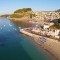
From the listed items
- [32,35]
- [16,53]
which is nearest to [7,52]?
[16,53]

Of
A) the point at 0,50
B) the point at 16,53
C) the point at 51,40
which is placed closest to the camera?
the point at 16,53

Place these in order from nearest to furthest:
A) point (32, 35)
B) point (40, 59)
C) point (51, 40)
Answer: point (40, 59) < point (51, 40) < point (32, 35)

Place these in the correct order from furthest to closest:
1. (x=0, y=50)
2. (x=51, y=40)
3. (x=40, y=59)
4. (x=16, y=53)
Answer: (x=51, y=40) → (x=0, y=50) → (x=16, y=53) → (x=40, y=59)

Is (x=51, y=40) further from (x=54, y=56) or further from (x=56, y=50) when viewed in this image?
(x=54, y=56)

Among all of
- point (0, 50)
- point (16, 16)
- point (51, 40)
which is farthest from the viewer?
point (16, 16)

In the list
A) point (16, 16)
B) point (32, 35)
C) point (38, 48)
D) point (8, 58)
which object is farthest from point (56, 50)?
point (16, 16)

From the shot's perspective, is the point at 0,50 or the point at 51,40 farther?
the point at 51,40

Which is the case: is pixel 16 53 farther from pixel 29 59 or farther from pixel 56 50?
pixel 56 50

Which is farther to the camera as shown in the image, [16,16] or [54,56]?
[16,16]
